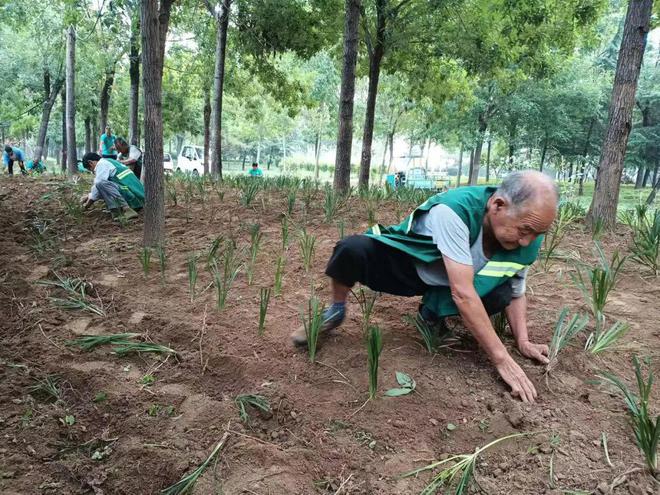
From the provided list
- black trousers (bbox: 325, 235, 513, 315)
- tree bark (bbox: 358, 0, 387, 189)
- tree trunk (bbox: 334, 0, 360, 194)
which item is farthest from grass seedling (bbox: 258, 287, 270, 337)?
tree bark (bbox: 358, 0, 387, 189)

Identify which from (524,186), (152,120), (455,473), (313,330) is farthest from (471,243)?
(152,120)

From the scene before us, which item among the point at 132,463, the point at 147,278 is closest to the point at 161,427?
the point at 132,463

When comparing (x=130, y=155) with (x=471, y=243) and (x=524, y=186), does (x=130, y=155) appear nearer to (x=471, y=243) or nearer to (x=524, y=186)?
(x=471, y=243)

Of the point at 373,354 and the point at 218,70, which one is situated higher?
the point at 218,70

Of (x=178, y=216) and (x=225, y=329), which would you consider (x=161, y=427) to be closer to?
(x=225, y=329)

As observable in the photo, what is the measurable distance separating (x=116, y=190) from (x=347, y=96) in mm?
3357

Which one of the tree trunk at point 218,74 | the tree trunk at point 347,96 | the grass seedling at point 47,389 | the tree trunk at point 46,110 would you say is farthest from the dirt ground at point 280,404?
the tree trunk at point 46,110

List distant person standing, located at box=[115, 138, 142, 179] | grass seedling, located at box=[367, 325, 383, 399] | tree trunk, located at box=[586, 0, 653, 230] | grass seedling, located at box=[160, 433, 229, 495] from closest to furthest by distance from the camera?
grass seedling, located at box=[160, 433, 229, 495], grass seedling, located at box=[367, 325, 383, 399], tree trunk, located at box=[586, 0, 653, 230], distant person standing, located at box=[115, 138, 142, 179]

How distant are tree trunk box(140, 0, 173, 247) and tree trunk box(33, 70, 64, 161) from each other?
13.3m

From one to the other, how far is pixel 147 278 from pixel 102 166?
233cm

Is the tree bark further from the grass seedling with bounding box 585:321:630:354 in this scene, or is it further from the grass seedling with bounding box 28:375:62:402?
the grass seedling with bounding box 28:375:62:402

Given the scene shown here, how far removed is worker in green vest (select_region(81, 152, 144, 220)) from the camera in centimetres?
482

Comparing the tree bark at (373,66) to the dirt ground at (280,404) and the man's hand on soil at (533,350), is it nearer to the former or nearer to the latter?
the dirt ground at (280,404)

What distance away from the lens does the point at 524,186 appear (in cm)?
179
